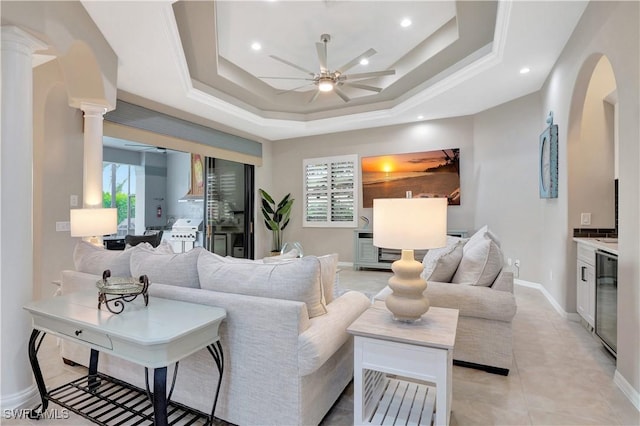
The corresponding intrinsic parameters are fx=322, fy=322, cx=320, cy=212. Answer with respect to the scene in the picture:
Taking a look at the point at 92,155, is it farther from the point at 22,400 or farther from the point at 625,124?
the point at 625,124

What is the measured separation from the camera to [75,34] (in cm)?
268

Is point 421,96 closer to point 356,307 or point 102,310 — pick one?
point 356,307

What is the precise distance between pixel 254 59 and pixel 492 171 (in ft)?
13.9

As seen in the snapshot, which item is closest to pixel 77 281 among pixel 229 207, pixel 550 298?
pixel 229 207

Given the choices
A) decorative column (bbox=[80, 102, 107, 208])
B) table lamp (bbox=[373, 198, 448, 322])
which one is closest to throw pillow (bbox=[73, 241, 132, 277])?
decorative column (bbox=[80, 102, 107, 208])

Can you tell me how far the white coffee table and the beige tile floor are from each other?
7.6 inches

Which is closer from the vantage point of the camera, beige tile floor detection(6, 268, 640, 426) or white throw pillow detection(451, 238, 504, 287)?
beige tile floor detection(6, 268, 640, 426)

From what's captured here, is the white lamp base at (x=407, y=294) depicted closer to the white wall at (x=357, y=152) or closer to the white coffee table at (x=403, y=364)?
the white coffee table at (x=403, y=364)

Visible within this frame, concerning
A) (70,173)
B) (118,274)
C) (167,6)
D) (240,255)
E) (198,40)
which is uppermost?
(198,40)

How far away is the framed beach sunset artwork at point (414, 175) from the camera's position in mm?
5895

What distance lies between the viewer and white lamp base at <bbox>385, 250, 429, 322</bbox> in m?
1.77

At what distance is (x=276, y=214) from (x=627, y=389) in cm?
616

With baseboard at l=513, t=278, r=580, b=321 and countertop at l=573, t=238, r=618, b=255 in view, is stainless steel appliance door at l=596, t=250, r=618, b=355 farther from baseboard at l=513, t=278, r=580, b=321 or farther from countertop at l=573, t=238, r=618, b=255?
baseboard at l=513, t=278, r=580, b=321

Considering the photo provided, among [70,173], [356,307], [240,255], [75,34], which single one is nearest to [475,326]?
[356,307]
